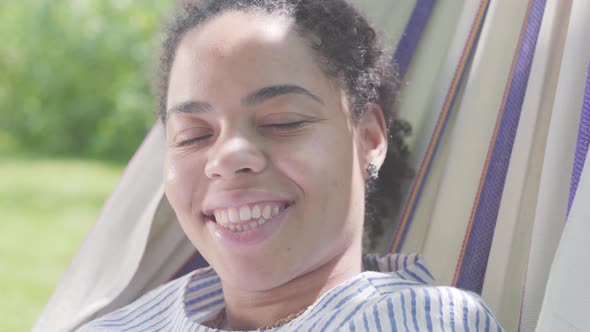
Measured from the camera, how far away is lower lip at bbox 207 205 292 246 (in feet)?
4.52

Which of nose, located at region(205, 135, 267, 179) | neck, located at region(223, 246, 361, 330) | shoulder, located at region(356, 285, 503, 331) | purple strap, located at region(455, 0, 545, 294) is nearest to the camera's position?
shoulder, located at region(356, 285, 503, 331)

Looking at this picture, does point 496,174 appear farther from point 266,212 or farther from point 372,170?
point 266,212

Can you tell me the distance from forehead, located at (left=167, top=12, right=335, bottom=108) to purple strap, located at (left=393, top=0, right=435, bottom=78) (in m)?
0.51

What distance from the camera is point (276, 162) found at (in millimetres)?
1371

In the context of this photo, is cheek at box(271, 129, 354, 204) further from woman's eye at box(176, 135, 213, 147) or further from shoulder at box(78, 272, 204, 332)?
shoulder at box(78, 272, 204, 332)

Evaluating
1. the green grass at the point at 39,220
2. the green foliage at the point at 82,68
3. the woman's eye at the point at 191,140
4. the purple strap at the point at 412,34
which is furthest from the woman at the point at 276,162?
the green foliage at the point at 82,68

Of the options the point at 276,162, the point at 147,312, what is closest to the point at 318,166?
the point at 276,162

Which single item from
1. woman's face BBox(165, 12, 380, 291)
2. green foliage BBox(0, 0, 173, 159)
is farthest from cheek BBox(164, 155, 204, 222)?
green foliage BBox(0, 0, 173, 159)

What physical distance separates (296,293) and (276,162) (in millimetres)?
261

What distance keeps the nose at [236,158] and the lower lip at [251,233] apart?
0.09 m

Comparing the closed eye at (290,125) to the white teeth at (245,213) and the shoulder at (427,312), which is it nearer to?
the white teeth at (245,213)

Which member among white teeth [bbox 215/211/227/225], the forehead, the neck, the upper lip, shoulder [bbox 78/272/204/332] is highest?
the forehead

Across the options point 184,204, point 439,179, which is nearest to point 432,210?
point 439,179

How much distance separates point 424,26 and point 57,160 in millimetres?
5595
